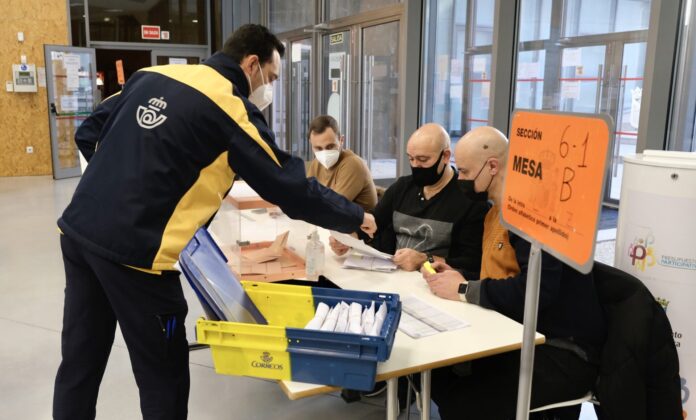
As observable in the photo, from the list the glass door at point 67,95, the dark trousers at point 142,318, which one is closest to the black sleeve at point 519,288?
the dark trousers at point 142,318

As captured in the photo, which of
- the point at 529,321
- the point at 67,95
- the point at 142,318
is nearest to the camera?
the point at 529,321

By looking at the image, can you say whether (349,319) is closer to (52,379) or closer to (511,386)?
(511,386)

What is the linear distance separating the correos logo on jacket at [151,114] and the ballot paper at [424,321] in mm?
935

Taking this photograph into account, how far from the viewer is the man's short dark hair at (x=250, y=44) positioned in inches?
81.5

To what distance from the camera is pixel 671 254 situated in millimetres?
2004

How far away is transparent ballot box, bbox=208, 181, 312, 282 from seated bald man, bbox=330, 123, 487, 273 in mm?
195

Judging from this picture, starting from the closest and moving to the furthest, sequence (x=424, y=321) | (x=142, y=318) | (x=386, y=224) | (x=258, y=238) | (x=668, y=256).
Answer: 1. (x=142, y=318)
2. (x=424, y=321)
3. (x=668, y=256)
4. (x=258, y=238)
5. (x=386, y=224)

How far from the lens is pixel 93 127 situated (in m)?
2.19

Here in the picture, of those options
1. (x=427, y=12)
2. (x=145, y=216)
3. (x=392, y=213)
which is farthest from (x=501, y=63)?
(x=145, y=216)

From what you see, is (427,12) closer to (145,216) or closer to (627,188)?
(627,188)

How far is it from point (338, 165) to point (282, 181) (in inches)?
63.3

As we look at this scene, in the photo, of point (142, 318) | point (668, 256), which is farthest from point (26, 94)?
point (668, 256)

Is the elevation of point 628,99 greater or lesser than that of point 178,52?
lesser

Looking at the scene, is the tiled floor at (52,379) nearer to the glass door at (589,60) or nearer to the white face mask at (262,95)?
the glass door at (589,60)
